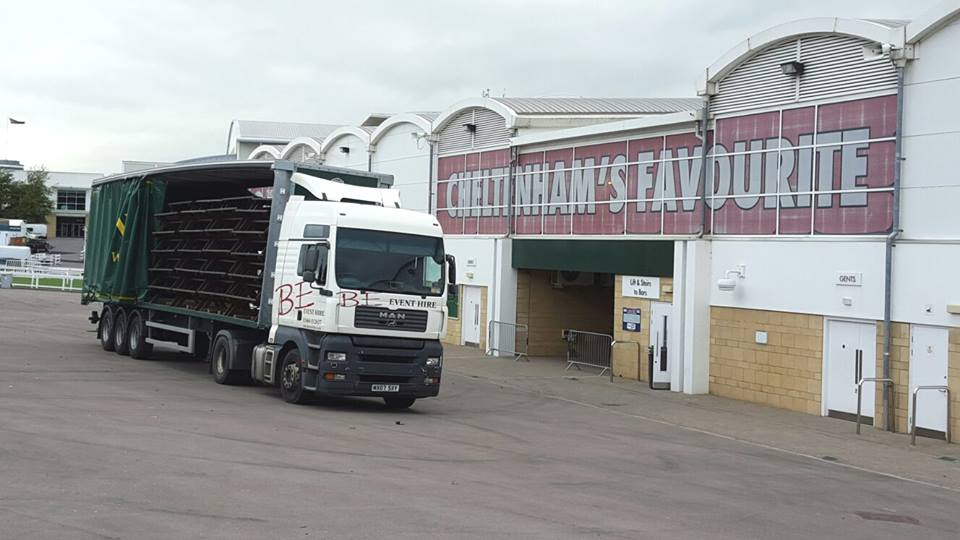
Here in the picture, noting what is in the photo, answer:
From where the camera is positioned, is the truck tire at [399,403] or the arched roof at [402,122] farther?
the arched roof at [402,122]

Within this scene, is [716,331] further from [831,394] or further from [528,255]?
[528,255]

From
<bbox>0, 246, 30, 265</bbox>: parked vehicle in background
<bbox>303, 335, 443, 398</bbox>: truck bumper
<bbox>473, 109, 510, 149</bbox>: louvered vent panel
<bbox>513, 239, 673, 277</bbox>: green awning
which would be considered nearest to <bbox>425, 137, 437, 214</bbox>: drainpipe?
<bbox>473, 109, 510, 149</bbox>: louvered vent panel

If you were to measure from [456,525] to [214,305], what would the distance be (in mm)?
13487

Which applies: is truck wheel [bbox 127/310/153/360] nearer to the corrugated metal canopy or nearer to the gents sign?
the gents sign

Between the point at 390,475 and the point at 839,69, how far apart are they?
44.2ft

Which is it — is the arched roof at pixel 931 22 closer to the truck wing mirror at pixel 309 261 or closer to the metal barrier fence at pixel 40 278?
the truck wing mirror at pixel 309 261

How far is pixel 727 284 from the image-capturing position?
930 inches

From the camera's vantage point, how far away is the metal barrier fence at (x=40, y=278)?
53.8 meters

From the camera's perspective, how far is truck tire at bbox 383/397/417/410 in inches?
768

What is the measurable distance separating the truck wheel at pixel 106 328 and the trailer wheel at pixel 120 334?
0.24 metres

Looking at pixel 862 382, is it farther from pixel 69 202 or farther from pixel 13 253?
pixel 69 202

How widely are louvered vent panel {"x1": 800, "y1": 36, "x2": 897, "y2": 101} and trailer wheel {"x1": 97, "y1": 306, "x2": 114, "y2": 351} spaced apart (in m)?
16.7

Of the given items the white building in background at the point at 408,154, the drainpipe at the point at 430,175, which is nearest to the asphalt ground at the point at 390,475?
the drainpipe at the point at 430,175

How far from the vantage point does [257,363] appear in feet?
65.5
